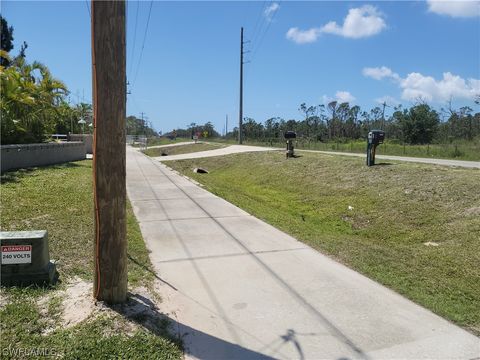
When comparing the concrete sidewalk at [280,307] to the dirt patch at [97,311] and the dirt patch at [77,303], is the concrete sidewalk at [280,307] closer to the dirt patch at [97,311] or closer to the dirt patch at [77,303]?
the dirt patch at [97,311]

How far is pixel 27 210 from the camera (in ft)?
24.7

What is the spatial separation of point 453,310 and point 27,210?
6.90 metres

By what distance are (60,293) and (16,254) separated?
0.60 metres

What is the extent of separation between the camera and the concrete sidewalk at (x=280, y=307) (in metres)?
3.50

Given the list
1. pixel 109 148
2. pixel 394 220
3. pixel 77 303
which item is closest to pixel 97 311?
pixel 77 303

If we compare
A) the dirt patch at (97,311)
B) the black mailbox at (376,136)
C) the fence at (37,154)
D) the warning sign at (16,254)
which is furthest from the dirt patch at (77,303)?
the black mailbox at (376,136)

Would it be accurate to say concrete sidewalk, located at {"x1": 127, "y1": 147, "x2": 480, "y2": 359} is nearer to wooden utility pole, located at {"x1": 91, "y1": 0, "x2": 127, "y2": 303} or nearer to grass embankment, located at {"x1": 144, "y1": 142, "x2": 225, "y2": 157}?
wooden utility pole, located at {"x1": 91, "y1": 0, "x2": 127, "y2": 303}

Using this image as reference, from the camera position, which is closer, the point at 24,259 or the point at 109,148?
the point at 109,148

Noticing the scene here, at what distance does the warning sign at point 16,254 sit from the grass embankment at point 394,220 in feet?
13.0

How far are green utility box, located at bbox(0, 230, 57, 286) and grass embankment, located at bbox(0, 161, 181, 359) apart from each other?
130 mm

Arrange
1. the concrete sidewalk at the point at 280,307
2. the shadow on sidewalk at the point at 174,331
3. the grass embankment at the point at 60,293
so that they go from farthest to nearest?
the concrete sidewalk at the point at 280,307, the shadow on sidewalk at the point at 174,331, the grass embankment at the point at 60,293

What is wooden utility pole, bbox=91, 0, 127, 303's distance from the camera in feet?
12.3

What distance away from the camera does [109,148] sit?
386 cm

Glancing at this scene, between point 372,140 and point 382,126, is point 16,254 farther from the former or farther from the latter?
point 382,126
